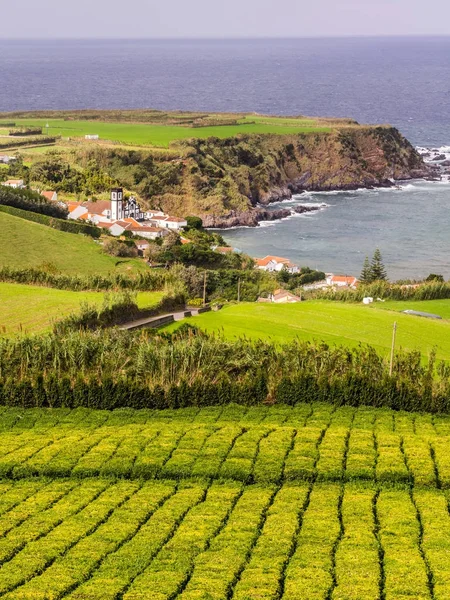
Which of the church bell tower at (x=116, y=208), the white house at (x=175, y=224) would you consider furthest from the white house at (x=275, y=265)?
the church bell tower at (x=116, y=208)

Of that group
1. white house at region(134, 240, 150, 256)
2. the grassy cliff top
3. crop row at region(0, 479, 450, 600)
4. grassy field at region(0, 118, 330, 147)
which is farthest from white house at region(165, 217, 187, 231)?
crop row at region(0, 479, 450, 600)

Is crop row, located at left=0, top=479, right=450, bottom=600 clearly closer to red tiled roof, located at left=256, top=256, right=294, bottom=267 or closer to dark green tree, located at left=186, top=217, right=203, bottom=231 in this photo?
red tiled roof, located at left=256, top=256, right=294, bottom=267

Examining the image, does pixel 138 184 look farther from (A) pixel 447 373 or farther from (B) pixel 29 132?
(A) pixel 447 373

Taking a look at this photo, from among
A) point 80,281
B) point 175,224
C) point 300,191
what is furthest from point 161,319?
point 300,191

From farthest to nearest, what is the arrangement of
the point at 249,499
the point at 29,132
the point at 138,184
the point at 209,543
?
the point at 29,132
the point at 138,184
the point at 249,499
the point at 209,543

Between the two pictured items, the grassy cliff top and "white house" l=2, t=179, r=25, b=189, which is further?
the grassy cliff top

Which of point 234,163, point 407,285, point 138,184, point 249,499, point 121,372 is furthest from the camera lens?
point 234,163

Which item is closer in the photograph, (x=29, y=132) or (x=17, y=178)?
(x=17, y=178)

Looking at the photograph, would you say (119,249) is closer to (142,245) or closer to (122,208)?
(142,245)

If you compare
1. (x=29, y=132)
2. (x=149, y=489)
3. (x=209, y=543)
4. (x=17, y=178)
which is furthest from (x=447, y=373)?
(x=29, y=132)
